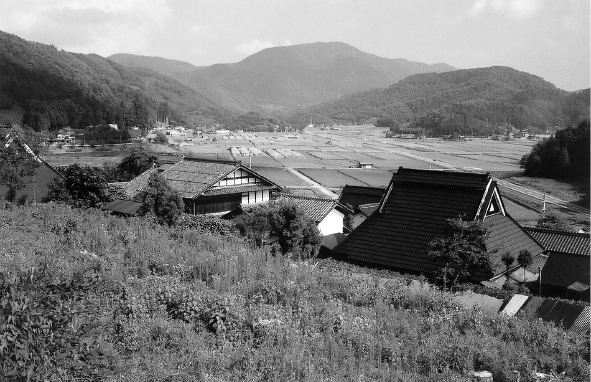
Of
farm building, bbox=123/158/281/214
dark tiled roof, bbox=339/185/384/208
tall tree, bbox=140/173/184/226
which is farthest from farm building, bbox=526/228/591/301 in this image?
farm building, bbox=123/158/281/214

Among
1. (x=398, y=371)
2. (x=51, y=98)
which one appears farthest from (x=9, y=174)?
(x=51, y=98)

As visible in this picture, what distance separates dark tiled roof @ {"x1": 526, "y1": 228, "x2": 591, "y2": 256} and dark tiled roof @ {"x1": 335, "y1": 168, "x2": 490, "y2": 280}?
472 centimetres

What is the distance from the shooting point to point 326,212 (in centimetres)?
1616

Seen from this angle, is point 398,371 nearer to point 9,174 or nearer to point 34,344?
point 34,344

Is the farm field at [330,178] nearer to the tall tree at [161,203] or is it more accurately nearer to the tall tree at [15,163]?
the tall tree at [15,163]

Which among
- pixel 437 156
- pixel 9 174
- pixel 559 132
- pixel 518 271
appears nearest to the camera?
pixel 518 271

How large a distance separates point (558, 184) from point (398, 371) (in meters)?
40.1

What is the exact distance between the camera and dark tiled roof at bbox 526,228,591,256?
13.7 m

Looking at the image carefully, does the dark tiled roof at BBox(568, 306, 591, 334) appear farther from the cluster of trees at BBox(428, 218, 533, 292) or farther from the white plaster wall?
the white plaster wall

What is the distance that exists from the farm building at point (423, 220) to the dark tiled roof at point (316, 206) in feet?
15.6

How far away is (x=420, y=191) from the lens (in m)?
11.2

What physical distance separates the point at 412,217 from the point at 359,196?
32.0ft

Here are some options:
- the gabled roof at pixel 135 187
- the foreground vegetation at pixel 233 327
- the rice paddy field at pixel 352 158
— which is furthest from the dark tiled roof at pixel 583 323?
the rice paddy field at pixel 352 158

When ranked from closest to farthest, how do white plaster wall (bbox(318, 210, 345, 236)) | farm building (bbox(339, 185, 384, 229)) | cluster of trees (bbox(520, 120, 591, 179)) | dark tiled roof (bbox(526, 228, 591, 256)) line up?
dark tiled roof (bbox(526, 228, 591, 256)) < white plaster wall (bbox(318, 210, 345, 236)) < farm building (bbox(339, 185, 384, 229)) < cluster of trees (bbox(520, 120, 591, 179))
